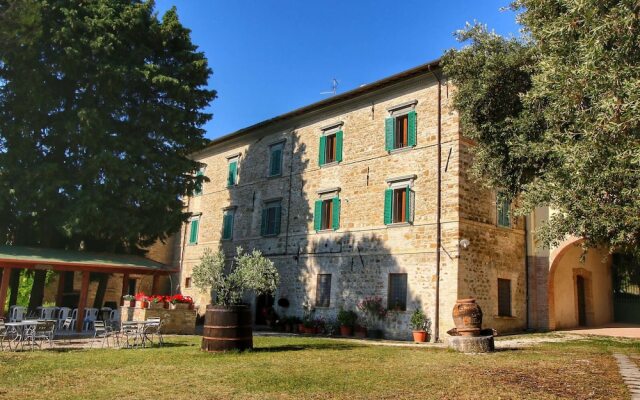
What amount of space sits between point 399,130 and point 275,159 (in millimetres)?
6805

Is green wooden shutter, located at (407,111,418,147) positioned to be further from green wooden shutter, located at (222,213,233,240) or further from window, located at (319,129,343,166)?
green wooden shutter, located at (222,213,233,240)

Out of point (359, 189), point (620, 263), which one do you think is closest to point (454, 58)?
point (359, 189)

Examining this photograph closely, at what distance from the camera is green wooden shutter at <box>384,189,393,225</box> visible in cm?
1727

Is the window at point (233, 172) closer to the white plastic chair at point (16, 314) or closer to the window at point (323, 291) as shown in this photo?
the window at point (323, 291)

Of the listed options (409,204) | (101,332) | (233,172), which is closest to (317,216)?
(409,204)

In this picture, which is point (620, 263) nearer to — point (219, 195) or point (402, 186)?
point (402, 186)

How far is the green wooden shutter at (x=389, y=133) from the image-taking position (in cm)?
1781

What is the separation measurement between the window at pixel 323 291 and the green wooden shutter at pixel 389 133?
541cm

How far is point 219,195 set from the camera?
2559 centimetres

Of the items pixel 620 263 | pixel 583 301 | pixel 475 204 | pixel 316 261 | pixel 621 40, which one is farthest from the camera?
pixel 620 263

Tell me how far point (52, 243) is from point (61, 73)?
662 cm

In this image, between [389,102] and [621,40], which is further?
[389,102]

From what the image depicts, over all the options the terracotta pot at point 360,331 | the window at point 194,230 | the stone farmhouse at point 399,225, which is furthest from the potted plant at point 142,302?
the window at point 194,230

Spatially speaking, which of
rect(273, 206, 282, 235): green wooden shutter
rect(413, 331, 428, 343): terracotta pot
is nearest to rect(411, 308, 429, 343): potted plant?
rect(413, 331, 428, 343): terracotta pot
